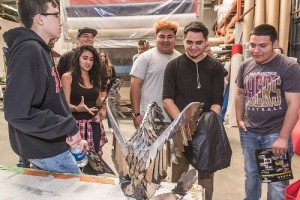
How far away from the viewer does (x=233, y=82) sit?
4664mm

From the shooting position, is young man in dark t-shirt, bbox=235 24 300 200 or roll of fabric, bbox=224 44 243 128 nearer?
young man in dark t-shirt, bbox=235 24 300 200

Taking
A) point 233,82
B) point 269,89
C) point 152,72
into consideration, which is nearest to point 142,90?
point 152,72

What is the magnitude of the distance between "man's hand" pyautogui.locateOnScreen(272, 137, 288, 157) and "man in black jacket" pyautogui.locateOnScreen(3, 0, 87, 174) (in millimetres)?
1090

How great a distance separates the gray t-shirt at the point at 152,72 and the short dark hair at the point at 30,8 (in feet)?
3.05

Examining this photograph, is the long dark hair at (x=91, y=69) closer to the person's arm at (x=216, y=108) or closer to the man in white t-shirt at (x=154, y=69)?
the man in white t-shirt at (x=154, y=69)

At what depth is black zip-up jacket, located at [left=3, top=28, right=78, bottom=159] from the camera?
106 cm

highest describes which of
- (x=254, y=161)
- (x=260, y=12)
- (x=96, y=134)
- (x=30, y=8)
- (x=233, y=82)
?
(x=260, y=12)

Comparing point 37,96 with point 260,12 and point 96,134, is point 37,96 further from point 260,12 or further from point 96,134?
point 260,12

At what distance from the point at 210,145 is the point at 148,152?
71 cm

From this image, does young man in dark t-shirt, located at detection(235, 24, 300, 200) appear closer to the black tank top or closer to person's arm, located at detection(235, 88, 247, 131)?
person's arm, located at detection(235, 88, 247, 131)

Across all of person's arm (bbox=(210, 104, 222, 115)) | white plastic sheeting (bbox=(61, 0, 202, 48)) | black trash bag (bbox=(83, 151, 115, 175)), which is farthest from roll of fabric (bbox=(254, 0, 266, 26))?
black trash bag (bbox=(83, 151, 115, 175))

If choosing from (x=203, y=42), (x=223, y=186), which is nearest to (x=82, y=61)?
(x=203, y=42)

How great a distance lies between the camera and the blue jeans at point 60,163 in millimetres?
1308

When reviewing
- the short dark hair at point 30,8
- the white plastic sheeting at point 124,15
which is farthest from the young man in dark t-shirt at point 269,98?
the white plastic sheeting at point 124,15
